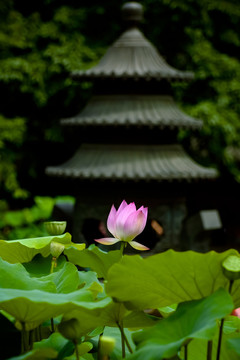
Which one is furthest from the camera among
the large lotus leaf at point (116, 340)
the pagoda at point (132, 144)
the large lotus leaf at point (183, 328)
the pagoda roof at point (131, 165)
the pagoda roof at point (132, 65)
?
the pagoda roof at point (132, 65)

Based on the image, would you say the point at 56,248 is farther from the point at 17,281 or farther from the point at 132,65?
the point at 132,65

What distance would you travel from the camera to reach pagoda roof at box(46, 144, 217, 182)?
4277 mm

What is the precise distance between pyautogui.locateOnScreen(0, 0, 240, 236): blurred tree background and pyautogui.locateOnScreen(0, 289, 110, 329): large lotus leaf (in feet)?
18.3

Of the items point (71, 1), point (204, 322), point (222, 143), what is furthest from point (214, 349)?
point (71, 1)

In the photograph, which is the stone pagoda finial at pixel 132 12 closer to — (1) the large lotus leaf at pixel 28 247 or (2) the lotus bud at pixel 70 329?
(1) the large lotus leaf at pixel 28 247

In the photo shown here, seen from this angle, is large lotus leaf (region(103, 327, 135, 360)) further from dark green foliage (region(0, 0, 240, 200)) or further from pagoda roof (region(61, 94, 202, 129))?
dark green foliage (region(0, 0, 240, 200))

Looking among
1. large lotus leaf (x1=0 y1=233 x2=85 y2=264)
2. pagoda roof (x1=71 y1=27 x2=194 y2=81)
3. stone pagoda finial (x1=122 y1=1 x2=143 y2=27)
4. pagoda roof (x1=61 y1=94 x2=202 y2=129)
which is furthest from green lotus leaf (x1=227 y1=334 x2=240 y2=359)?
stone pagoda finial (x1=122 y1=1 x2=143 y2=27)

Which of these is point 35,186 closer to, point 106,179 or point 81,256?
point 106,179

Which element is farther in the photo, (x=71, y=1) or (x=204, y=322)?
(x=71, y=1)

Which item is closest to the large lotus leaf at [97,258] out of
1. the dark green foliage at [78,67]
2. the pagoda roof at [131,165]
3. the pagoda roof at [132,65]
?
the pagoda roof at [131,165]

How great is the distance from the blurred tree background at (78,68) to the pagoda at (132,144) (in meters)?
1.51

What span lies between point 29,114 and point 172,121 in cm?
256

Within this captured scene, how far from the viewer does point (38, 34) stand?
20.9 ft

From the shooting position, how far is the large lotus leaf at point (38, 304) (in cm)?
45
